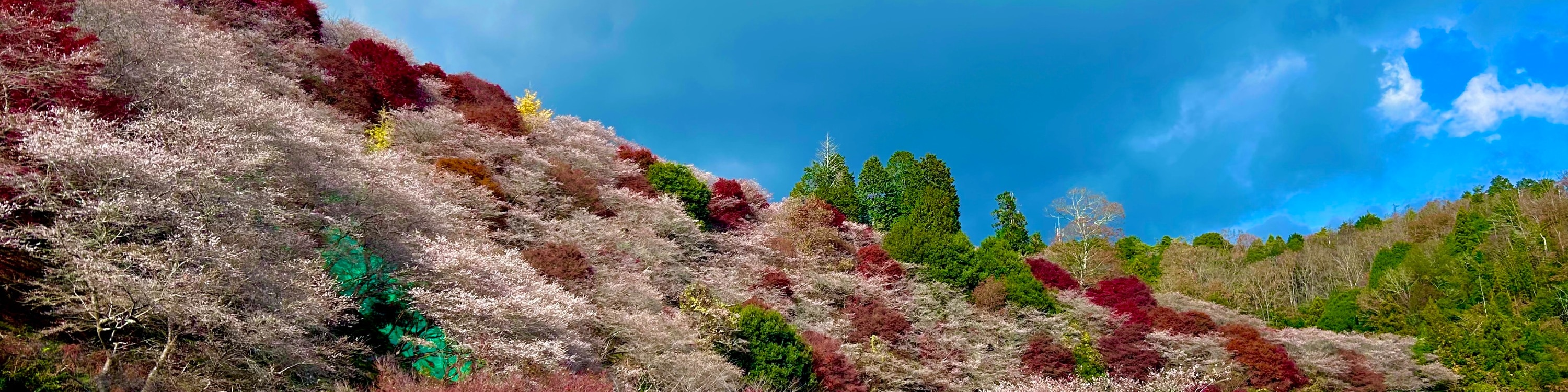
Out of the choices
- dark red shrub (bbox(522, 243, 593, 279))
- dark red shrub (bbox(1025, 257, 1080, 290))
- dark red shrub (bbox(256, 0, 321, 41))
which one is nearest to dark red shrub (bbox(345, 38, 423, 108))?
dark red shrub (bbox(256, 0, 321, 41))

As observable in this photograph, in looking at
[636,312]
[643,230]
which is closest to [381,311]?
[636,312]

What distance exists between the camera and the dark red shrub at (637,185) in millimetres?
25531

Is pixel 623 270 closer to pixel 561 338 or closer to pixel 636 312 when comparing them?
pixel 636 312

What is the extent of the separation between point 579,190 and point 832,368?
8515 mm

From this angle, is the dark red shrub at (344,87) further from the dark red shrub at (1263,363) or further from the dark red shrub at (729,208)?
the dark red shrub at (1263,363)

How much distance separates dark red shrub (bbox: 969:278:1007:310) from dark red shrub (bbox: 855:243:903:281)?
2.46 meters

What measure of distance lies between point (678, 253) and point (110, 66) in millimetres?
12107

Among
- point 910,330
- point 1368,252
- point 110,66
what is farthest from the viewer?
Result: point 1368,252

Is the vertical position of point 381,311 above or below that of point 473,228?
below

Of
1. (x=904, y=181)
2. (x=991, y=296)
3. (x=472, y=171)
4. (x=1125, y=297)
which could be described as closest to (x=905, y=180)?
(x=904, y=181)

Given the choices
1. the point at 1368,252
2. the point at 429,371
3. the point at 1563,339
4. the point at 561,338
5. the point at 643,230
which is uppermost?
the point at 1368,252

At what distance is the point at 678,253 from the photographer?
2144 centimetres

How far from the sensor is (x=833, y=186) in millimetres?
40781

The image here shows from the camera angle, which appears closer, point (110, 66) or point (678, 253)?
point (110, 66)
